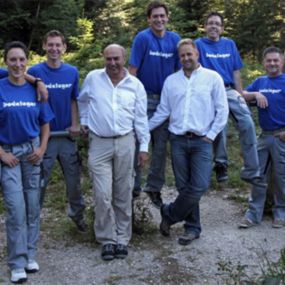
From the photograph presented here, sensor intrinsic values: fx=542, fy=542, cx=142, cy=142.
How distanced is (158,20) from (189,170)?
173cm

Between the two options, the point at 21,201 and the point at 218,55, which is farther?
the point at 218,55

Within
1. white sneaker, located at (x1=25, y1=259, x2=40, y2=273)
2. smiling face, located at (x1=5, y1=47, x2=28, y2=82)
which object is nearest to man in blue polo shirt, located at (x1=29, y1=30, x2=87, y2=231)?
smiling face, located at (x1=5, y1=47, x2=28, y2=82)

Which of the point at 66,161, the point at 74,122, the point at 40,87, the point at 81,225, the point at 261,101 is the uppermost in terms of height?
the point at 40,87

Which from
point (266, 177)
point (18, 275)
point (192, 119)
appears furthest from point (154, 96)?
point (18, 275)

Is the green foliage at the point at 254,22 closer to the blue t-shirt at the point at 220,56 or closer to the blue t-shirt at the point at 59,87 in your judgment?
the blue t-shirt at the point at 220,56

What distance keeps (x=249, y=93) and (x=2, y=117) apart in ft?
9.87

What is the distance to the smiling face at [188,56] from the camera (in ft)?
18.3

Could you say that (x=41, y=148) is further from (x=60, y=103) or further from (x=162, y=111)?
(x=162, y=111)

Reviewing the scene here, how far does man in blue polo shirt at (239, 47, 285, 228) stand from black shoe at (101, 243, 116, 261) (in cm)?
178

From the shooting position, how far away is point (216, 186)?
27.1 ft

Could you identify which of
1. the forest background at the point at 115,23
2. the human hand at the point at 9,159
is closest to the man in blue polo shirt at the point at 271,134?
the human hand at the point at 9,159

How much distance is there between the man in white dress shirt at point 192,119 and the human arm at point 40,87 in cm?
138

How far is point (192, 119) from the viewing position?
5633 mm

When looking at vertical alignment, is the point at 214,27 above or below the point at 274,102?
above
